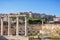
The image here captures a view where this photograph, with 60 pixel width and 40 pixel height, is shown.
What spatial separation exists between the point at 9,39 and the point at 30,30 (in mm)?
15276

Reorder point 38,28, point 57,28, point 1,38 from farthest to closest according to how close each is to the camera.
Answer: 1. point 38,28
2. point 57,28
3. point 1,38

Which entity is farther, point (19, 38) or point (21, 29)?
point (21, 29)

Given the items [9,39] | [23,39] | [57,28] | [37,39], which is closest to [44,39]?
[37,39]

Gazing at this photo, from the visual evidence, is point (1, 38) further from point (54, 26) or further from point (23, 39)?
point (54, 26)

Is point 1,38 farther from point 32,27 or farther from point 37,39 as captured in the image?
point 32,27

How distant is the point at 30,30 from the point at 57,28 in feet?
16.3

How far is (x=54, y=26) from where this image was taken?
39875 mm

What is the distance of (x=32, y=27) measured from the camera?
43.2 meters

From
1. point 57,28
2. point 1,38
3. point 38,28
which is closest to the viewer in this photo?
point 1,38

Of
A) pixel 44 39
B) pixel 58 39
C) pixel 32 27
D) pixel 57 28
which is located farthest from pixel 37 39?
pixel 32 27

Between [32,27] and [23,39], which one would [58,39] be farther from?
[32,27]

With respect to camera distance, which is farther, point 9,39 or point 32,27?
point 32,27

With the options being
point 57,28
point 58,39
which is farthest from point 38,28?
point 58,39

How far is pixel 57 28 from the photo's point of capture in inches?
1550
